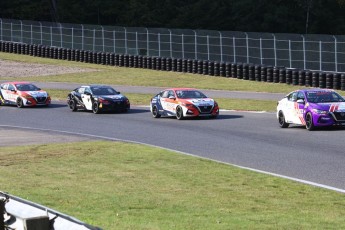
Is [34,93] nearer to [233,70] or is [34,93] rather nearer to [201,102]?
[201,102]

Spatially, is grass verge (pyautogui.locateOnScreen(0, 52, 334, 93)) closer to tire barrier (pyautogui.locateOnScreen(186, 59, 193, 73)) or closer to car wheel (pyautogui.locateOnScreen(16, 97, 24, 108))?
tire barrier (pyautogui.locateOnScreen(186, 59, 193, 73))

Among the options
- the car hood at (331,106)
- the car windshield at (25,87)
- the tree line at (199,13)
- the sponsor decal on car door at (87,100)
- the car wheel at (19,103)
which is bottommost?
the car wheel at (19,103)

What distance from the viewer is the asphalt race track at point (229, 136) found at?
816 inches

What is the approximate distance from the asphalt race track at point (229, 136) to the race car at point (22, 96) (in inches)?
17.8

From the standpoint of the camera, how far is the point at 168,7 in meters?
91.5

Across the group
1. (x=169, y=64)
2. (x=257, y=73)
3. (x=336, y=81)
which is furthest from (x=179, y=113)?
(x=169, y=64)

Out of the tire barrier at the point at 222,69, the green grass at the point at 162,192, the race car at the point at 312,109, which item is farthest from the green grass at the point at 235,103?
the green grass at the point at 162,192

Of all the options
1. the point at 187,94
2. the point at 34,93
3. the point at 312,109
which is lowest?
the point at 34,93

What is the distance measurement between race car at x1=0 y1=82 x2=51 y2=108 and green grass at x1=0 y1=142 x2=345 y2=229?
1762 cm

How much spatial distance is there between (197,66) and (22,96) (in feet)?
49.3

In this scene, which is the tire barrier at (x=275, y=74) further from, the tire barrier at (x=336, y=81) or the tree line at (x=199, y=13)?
the tree line at (x=199, y=13)

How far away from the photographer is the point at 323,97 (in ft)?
96.1

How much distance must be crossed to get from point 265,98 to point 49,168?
73.9 ft

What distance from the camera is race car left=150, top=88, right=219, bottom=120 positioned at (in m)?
34.5
